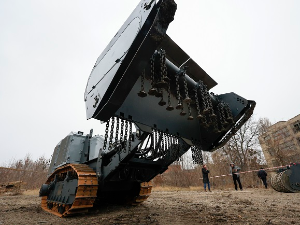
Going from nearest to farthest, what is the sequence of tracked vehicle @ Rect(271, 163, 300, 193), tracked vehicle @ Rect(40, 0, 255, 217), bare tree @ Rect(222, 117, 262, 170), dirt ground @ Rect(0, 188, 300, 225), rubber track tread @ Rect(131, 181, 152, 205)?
tracked vehicle @ Rect(40, 0, 255, 217) → dirt ground @ Rect(0, 188, 300, 225) → rubber track tread @ Rect(131, 181, 152, 205) → tracked vehicle @ Rect(271, 163, 300, 193) → bare tree @ Rect(222, 117, 262, 170)

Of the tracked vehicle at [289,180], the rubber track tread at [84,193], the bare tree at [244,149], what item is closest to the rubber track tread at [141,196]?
the rubber track tread at [84,193]

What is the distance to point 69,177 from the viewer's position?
4719 millimetres

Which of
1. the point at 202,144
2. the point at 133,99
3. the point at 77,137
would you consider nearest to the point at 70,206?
the point at 77,137

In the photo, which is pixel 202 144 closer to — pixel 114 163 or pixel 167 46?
pixel 114 163

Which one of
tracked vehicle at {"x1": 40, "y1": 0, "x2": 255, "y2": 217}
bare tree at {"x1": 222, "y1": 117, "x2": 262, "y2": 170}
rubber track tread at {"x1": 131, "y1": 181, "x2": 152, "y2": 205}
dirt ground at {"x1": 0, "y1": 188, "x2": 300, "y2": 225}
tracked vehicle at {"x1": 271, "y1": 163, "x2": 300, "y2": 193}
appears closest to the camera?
tracked vehicle at {"x1": 40, "y1": 0, "x2": 255, "y2": 217}

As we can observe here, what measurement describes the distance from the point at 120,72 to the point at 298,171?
8.47 metres

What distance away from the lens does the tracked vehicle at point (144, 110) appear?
7.43 feet

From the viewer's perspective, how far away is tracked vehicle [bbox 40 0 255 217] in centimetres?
226

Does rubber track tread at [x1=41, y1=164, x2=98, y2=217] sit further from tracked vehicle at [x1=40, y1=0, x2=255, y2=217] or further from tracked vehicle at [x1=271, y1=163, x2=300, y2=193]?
tracked vehicle at [x1=271, y1=163, x2=300, y2=193]

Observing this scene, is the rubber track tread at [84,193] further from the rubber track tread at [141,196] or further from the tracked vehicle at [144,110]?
the rubber track tread at [141,196]

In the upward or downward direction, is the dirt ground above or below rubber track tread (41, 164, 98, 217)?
below

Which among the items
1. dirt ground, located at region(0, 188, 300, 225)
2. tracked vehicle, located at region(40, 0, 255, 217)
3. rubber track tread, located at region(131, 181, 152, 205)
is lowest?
dirt ground, located at region(0, 188, 300, 225)

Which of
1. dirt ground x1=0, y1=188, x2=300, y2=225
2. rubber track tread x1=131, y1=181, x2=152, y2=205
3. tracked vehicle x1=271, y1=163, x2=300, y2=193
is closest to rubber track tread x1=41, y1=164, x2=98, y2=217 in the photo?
dirt ground x1=0, y1=188, x2=300, y2=225

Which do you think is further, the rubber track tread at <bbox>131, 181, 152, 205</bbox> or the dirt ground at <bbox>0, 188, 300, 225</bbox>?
the rubber track tread at <bbox>131, 181, 152, 205</bbox>
